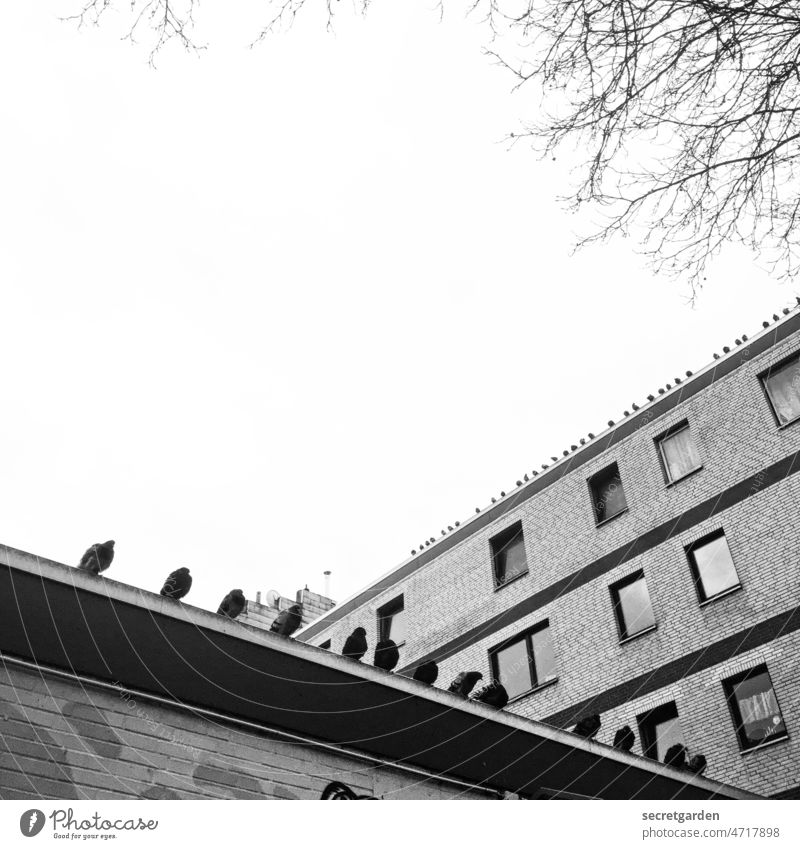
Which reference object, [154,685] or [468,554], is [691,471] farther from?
[154,685]

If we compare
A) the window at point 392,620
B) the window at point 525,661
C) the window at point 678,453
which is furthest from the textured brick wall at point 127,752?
the window at point 392,620

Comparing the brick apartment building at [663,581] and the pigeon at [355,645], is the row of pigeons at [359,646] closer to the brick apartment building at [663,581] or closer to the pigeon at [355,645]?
the pigeon at [355,645]

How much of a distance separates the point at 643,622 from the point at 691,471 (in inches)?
134

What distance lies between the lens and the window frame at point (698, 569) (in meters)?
16.5

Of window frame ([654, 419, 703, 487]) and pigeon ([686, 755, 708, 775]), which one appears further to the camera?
window frame ([654, 419, 703, 487])

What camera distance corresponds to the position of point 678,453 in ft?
63.0

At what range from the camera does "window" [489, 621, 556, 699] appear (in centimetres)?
1925

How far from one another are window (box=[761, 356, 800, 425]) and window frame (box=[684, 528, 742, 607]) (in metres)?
2.64

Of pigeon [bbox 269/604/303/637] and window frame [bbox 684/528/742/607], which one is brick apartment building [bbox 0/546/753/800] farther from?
window frame [bbox 684/528/742/607]

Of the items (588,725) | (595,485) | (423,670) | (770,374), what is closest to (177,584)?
(423,670)

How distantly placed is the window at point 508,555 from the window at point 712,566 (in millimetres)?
4694

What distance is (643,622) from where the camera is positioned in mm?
17844

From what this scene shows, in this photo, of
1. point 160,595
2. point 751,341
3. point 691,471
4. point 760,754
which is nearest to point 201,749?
point 160,595
